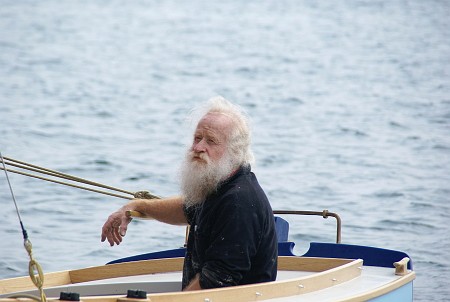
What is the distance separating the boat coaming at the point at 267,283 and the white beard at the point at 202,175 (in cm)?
41

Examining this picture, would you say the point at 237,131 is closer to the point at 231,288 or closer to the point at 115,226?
the point at 231,288

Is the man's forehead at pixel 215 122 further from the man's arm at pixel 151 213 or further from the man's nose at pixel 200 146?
the man's arm at pixel 151 213

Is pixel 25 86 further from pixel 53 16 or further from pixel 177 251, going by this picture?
pixel 177 251

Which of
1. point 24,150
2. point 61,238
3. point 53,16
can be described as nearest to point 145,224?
point 61,238

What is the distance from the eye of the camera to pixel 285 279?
4.40m

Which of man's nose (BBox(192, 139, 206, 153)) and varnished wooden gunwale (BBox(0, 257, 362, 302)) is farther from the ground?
man's nose (BBox(192, 139, 206, 153))

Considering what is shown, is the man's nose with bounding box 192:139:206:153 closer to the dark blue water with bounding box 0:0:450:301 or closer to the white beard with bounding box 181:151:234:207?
the white beard with bounding box 181:151:234:207

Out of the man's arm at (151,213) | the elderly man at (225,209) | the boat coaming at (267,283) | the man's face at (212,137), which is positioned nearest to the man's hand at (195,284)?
the elderly man at (225,209)

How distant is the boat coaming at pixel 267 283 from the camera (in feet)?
12.5

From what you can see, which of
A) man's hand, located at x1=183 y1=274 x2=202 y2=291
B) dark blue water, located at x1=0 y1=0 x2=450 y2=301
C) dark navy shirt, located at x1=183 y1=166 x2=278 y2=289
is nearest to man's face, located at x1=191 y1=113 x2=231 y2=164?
dark navy shirt, located at x1=183 y1=166 x2=278 y2=289

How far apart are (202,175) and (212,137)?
Result: 0.16 m

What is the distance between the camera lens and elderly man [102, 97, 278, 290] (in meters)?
3.73

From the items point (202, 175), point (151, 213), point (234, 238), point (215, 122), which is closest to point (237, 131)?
point (215, 122)

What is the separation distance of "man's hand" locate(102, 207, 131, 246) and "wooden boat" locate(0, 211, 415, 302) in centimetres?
24
